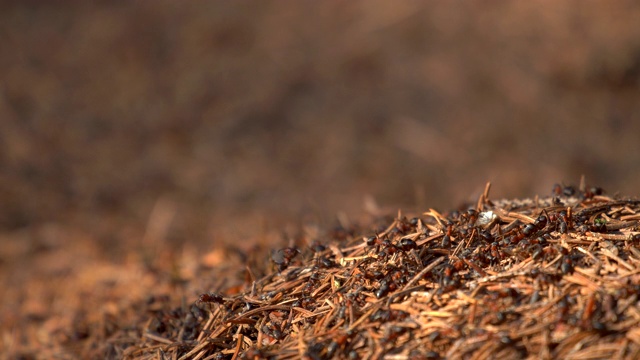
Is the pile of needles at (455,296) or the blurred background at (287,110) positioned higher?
the blurred background at (287,110)

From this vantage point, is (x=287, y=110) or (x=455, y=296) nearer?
(x=455, y=296)

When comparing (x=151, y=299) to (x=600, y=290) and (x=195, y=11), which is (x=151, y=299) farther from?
(x=195, y=11)

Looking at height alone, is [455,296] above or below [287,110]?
below

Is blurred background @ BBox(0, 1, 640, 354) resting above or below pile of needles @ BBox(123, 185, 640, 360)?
above

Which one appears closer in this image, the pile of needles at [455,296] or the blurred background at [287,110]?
the pile of needles at [455,296]
